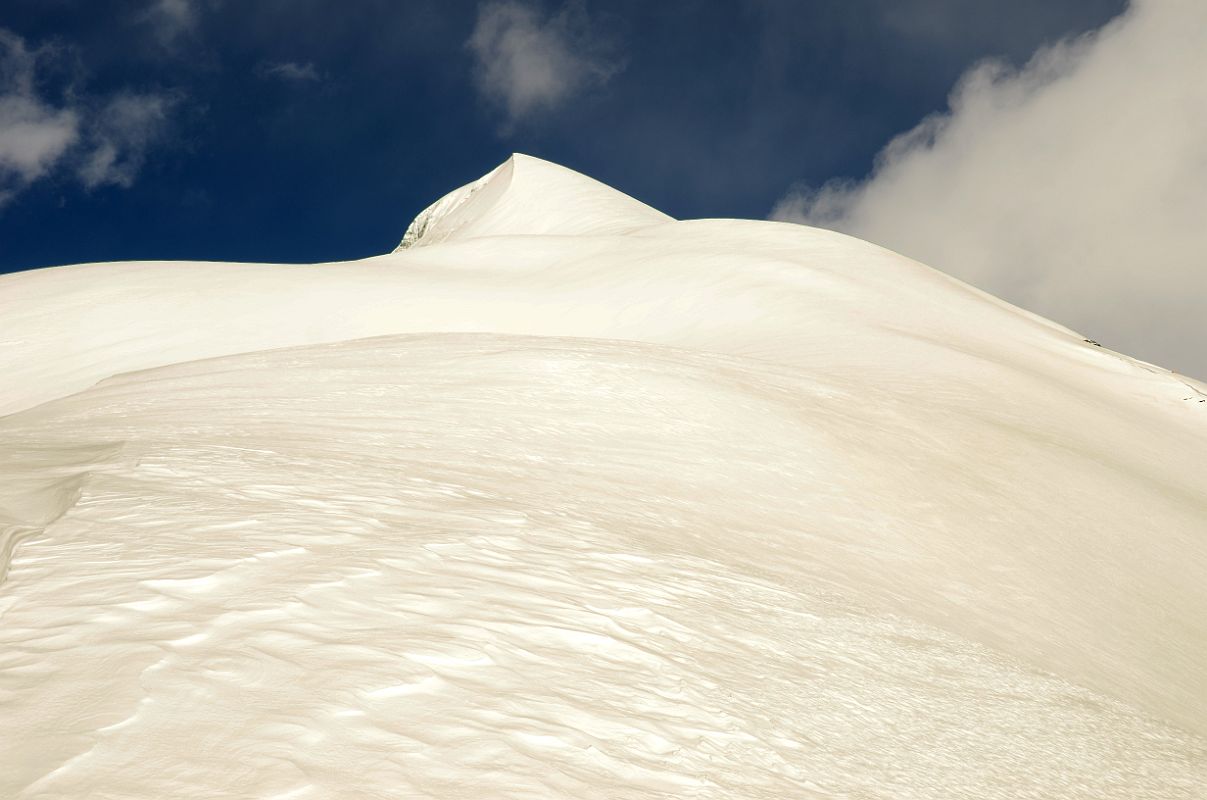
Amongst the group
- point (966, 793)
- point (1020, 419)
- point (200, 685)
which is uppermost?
point (1020, 419)

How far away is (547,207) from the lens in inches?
1146

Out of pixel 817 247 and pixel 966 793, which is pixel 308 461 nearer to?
pixel 966 793

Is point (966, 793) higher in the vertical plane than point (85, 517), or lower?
lower

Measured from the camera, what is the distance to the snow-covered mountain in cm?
245

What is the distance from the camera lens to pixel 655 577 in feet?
13.4

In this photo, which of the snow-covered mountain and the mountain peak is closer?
the snow-covered mountain

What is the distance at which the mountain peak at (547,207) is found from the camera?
1064 inches

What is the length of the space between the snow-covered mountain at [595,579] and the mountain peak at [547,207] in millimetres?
15841

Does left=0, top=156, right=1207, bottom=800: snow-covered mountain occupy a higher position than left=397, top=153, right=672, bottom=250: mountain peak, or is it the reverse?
left=397, top=153, right=672, bottom=250: mountain peak

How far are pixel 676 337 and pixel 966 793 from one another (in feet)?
35.1

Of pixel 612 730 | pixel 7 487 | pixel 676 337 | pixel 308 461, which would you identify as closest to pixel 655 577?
pixel 612 730

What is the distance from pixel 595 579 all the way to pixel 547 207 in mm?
26106

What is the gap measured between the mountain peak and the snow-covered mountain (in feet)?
52.0

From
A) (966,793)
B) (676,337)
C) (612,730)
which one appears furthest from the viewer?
(676,337)
